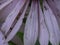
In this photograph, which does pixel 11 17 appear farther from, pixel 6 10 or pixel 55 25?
pixel 55 25

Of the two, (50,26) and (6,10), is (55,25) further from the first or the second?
(6,10)

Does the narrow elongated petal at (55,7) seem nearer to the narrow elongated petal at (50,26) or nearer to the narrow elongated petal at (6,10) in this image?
the narrow elongated petal at (50,26)

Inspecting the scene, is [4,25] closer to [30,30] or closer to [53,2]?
[30,30]

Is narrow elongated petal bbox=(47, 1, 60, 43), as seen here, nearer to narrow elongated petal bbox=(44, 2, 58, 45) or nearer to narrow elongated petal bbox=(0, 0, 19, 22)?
narrow elongated petal bbox=(44, 2, 58, 45)

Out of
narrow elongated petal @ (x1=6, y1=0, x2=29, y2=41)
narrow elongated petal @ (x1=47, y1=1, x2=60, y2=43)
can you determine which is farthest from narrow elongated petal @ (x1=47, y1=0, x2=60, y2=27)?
narrow elongated petal @ (x1=6, y1=0, x2=29, y2=41)

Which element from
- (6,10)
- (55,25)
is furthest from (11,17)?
(55,25)
